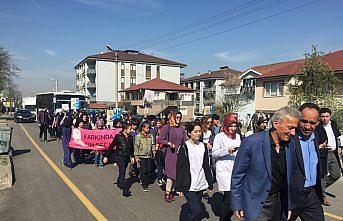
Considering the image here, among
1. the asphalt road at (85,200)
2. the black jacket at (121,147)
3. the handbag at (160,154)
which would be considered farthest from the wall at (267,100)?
the black jacket at (121,147)

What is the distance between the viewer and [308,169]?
3.87 meters

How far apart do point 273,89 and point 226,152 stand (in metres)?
32.1

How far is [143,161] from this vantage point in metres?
7.43

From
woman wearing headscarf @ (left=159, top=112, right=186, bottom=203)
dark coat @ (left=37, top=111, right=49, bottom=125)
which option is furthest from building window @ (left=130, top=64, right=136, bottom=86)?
woman wearing headscarf @ (left=159, top=112, right=186, bottom=203)

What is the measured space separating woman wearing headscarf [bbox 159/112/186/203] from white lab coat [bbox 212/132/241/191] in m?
1.49

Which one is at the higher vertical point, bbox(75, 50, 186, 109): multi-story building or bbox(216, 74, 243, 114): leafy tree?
bbox(75, 50, 186, 109): multi-story building

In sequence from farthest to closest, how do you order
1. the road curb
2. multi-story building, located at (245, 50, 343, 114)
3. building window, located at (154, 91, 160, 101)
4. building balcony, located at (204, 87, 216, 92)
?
building balcony, located at (204, 87, 216, 92) → building window, located at (154, 91, 160, 101) → multi-story building, located at (245, 50, 343, 114) → the road curb

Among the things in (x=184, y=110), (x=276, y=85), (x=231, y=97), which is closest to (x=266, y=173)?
(x=276, y=85)

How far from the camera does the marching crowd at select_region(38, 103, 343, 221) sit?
3215 mm

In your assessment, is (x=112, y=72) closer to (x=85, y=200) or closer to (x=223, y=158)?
(x=85, y=200)

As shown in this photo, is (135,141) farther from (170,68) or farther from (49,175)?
(170,68)

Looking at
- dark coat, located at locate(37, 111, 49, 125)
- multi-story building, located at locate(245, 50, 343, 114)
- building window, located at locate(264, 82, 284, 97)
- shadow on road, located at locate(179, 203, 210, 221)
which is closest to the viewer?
shadow on road, located at locate(179, 203, 210, 221)

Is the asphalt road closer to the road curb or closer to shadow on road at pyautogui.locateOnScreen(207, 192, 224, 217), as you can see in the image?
shadow on road at pyautogui.locateOnScreen(207, 192, 224, 217)

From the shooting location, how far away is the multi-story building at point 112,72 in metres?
72.1
